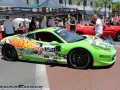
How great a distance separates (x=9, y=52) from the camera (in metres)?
7.77

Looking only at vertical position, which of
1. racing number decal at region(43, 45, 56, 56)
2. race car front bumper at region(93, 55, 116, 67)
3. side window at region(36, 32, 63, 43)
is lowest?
race car front bumper at region(93, 55, 116, 67)

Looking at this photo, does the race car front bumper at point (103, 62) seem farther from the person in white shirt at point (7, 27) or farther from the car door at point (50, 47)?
the person in white shirt at point (7, 27)

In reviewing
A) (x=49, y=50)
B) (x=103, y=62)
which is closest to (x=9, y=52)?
(x=49, y=50)

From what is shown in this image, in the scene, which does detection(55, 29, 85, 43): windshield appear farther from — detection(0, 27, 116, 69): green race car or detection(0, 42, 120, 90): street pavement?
detection(0, 42, 120, 90): street pavement

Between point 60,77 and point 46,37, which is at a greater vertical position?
point 46,37

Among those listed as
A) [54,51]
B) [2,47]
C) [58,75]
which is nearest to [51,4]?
[2,47]

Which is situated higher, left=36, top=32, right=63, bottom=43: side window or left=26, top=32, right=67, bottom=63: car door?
left=36, top=32, right=63, bottom=43: side window

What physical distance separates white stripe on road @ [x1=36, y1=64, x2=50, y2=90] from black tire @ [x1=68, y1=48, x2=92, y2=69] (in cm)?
90

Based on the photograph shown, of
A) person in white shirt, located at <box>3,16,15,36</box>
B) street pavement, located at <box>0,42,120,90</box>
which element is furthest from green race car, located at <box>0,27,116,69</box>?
person in white shirt, located at <box>3,16,15,36</box>

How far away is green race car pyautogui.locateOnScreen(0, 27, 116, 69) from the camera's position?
6.24m

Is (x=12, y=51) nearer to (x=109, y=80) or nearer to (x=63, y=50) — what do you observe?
(x=63, y=50)

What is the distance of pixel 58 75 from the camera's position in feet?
19.3

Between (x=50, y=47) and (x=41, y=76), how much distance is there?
124 centimetres

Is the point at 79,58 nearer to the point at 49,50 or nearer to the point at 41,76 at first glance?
A: the point at 49,50
